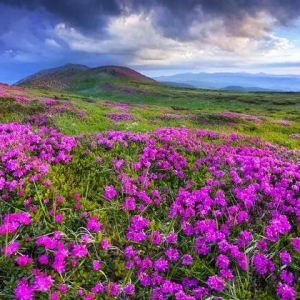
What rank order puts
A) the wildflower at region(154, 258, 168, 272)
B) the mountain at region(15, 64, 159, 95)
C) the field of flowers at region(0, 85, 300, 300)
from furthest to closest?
1. the mountain at region(15, 64, 159, 95)
2. the wildflower at region(154, 258, 168, 272)
3. the field of flowers at region(0, 85, 300, 300)

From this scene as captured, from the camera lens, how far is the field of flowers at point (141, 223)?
20.6 ft

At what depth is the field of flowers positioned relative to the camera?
20.6 ft

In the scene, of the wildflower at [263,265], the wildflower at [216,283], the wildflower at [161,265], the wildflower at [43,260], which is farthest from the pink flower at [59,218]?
the wildflower at [263,265]

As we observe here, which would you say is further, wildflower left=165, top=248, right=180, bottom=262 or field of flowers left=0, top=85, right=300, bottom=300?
wildflower left=165, top=248, right=180, bottom=262

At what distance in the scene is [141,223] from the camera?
7996 mm

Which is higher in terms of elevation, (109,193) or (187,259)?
(109,193)

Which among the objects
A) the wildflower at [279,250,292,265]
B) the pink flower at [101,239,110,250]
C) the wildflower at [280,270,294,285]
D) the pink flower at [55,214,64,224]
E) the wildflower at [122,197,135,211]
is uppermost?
the pink flower at [55,214,64,224]

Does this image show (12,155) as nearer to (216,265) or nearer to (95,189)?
(95,189)

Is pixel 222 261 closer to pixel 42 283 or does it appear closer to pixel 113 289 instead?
pixel 113 289

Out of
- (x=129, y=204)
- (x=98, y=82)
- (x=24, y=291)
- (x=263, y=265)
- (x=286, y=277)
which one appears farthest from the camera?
(x=98, y=82)

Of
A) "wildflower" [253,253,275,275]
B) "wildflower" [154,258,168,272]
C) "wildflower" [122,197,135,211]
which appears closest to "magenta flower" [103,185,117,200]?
"wildflower" [122,197,135,211]

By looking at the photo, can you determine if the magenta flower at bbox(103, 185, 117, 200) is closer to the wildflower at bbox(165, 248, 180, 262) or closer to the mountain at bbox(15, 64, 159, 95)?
the wildflower at bbox(165, 248, 180, 262)

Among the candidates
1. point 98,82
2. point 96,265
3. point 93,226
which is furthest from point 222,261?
point 98,82

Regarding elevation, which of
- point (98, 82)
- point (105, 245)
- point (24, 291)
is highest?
point (98, 82)
